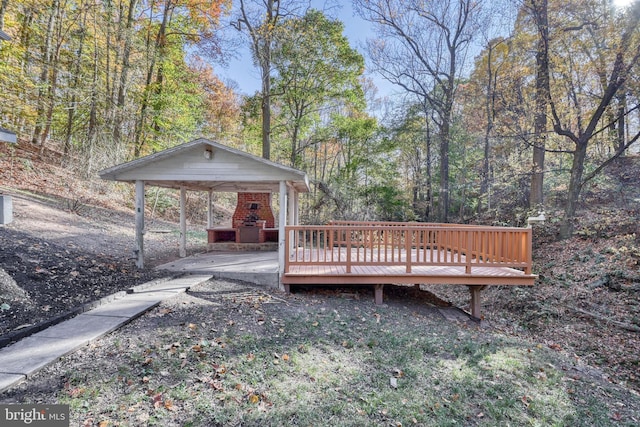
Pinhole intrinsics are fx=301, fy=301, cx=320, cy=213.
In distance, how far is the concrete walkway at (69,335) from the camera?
2.59 metres

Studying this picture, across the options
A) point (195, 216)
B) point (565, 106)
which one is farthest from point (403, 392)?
point (195, 216)

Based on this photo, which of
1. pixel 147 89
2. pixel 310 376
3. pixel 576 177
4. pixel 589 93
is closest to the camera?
pixel 310 376

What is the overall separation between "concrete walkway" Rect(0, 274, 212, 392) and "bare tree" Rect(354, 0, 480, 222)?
475 inches

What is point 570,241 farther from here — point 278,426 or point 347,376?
point 278,426

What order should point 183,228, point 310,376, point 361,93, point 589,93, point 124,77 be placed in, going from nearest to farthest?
1. point 310,376
2. point 183,228
3. point 589,93
4. point 124,77
5. point 361,93

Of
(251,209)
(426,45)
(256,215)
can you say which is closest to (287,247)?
(256,215)

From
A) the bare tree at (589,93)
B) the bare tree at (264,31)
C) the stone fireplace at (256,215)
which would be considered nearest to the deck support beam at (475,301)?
the bare tree at (589,93)

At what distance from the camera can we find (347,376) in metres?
3.26

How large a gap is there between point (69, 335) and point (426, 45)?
50.6ft

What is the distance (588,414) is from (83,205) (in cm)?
1370

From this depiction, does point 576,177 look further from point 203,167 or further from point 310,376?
point 203,167

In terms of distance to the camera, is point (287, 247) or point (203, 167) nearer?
point (287, 247)

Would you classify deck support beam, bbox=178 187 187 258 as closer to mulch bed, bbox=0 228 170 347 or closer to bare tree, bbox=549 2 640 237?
mulch bed, bbox=0 228 170 347

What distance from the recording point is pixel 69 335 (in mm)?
3229
